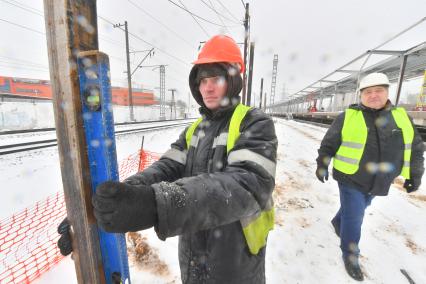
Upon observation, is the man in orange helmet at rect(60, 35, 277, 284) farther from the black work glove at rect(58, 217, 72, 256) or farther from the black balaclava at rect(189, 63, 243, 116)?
the black work glove at rect(58, 217, 72, 256)

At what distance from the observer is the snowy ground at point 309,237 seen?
7.61 feet

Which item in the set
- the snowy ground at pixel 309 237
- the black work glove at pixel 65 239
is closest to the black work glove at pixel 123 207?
the black work glove at pixel 65 239

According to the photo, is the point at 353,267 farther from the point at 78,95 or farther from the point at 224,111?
the point at 78,95

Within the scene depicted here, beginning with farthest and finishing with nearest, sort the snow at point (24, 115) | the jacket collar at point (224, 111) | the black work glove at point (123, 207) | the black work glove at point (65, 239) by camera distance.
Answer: the snow at point (24, 115) → the jacket collar at point (224, 111) → the black work glove at point (65, 239) → the black work glove at point (123, 207)

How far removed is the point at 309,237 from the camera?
296 cm

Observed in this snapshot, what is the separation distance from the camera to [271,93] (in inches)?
2324

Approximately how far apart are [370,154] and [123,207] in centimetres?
261

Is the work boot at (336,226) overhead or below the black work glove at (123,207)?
below

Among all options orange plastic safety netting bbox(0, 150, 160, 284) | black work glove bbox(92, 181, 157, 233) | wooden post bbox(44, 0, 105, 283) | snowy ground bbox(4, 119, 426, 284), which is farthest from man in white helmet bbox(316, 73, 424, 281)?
orange plastic safety netting bbox(0, 150, 160, 284)

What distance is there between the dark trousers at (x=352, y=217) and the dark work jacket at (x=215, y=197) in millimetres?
1549

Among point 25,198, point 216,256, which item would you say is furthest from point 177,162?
point 25,198

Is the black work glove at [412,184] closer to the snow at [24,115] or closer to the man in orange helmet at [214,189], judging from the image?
the man in orange helmet at [214,189]

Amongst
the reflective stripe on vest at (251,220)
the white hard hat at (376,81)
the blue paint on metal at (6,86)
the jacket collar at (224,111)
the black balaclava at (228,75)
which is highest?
the blue paint on metal at (6,86)

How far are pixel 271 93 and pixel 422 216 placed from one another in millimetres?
58845
